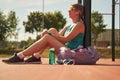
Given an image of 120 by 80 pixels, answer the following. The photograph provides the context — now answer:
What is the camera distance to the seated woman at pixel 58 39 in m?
4.97

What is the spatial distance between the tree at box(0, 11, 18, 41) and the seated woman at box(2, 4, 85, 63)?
138 feet

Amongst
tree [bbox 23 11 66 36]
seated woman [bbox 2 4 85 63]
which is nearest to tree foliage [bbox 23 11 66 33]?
tree [bbox 23 11 66 36]

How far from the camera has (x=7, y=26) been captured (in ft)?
158

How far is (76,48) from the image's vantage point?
5.32 m

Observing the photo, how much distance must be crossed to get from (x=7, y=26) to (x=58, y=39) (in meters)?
43.5

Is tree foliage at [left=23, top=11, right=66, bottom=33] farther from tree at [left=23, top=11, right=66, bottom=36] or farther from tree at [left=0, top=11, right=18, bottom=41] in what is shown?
tree at [left=0, top=11, right=18, bottom=41]

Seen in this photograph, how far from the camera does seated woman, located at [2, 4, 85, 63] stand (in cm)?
497

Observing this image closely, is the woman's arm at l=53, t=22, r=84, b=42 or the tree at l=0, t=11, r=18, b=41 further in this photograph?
the tree at l=0, t=11, r=18, b=41

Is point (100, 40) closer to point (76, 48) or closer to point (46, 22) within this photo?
point (46, 22)

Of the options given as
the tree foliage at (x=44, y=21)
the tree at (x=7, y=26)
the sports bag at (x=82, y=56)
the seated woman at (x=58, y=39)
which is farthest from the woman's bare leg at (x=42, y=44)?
the tree foliage at (x=44, y=21)

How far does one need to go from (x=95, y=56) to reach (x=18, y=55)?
1.01 metres

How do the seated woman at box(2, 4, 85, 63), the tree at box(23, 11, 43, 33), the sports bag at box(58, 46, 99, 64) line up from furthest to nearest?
the tree at box(23, 11, 43, 33) → the sports bag at box(58, 46, 99, 64) → the seated woman at box(2, 4, 85, 63)

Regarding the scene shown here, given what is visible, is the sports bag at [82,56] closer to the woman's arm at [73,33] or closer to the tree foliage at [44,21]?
the woman's arm at [73,33]

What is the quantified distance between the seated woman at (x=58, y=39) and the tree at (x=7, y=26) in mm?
42088
